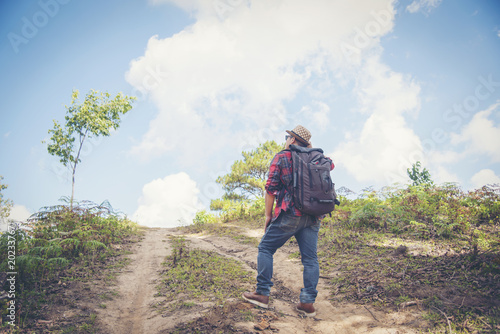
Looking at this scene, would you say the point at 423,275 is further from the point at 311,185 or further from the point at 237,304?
the point at 237,304

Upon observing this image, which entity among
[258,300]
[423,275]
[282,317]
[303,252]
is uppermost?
[303,252]

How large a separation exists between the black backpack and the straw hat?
34 cm

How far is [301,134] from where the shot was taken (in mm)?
4270

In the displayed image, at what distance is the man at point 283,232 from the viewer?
12.8 ft

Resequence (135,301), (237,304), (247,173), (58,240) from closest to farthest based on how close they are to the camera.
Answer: (237,304) < (135,301) < (58,240) < (247,173)

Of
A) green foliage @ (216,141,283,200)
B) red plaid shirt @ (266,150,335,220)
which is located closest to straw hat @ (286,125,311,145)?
red plaid shirt @ (266,150,335,220)

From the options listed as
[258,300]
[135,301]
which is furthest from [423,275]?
[135,301]

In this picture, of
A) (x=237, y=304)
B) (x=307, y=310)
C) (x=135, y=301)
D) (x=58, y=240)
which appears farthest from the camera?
(x=58, y=240)

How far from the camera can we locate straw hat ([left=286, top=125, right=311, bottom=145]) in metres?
4.25

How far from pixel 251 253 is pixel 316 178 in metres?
5.05

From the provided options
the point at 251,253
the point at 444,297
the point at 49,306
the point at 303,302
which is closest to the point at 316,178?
the point at 303,302

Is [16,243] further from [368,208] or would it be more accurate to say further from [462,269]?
[368,208]

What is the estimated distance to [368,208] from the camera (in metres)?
8.65

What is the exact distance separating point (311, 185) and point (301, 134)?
0.88 m
